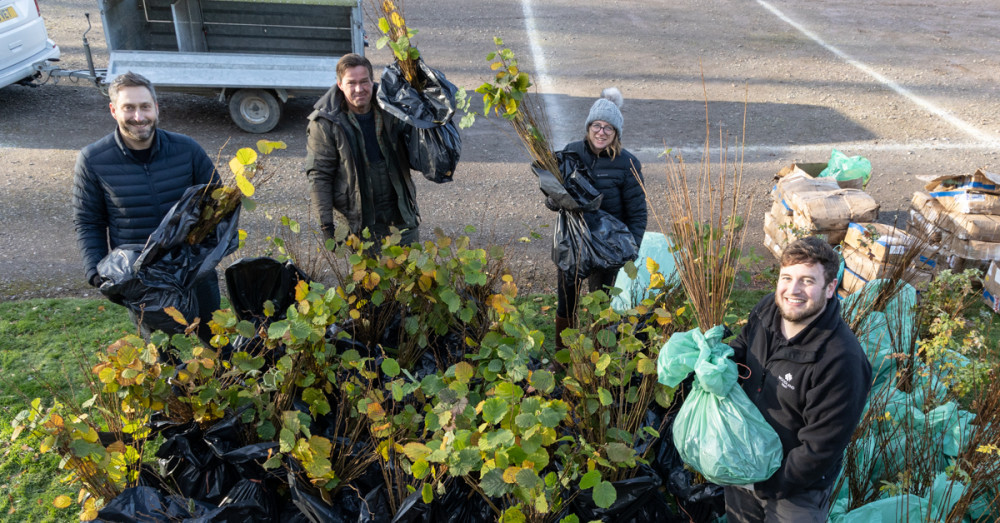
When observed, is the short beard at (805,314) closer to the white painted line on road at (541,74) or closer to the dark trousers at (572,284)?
the dark trousers at (572,284)

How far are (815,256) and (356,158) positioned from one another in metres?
2.02

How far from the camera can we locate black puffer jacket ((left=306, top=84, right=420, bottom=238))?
10.0 ft

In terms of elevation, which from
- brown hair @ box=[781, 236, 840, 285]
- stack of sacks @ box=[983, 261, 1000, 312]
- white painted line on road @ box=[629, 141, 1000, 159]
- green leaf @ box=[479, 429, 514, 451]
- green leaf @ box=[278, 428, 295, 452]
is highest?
brown hair @ box=[781, 236, 840, 285]

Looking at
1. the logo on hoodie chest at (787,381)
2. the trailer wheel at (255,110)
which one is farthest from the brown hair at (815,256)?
the trailer wheel at (255,110)

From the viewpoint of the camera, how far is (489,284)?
3.04 meters

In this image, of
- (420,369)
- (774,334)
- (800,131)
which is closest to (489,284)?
(420,369)

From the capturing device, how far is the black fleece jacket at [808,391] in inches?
72.9

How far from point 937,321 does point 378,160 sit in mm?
2574

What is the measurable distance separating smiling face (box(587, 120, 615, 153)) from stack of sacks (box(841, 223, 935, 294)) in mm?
1607

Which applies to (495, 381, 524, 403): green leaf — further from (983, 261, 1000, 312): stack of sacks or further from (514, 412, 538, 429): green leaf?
(983, 261, 1000, 312): stack of sacks

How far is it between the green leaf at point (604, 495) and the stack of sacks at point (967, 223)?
3035 millimetres

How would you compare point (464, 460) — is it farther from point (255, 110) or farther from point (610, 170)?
point (255, 110)

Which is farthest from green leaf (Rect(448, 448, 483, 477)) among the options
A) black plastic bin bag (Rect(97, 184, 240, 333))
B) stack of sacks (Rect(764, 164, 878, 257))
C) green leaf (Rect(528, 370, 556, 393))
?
stack of sacks (Rect(764, 164, 878, 257))

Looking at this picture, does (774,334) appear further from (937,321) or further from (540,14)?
(540,14)
